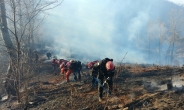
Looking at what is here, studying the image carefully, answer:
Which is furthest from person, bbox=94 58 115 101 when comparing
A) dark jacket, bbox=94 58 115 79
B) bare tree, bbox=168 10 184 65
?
bare tree, bbox=168 10 184 65

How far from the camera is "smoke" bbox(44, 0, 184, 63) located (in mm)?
40438

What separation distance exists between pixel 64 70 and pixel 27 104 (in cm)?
449

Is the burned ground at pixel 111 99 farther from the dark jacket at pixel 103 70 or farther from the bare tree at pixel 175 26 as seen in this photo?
the bare tree at pixel 175 26

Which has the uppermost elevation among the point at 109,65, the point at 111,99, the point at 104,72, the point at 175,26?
the point at 175,26

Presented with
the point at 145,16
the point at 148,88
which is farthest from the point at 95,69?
the point at 145,16

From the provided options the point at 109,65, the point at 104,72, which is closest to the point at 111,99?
the point at 104,72

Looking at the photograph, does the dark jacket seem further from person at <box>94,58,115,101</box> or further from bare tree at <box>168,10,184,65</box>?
→ bare tree at <box>168,10,184,65</box>

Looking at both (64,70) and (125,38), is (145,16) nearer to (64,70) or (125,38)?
(125,38)

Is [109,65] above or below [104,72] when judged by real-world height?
above

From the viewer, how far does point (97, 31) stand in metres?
53.8

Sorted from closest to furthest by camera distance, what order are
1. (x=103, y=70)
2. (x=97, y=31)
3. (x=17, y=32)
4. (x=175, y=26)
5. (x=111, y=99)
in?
1. (x=111, y=99)
2. (x=103, y=70)
3. (x=17, y=32)
4. (x=175, y=26)
5. (x=97, y=31)

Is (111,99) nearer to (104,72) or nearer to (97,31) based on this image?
(104,72)

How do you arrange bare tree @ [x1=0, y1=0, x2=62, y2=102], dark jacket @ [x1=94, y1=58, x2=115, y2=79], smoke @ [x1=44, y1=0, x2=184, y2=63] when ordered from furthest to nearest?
1. smoke @ [x1=44, y1=0, x2=184, y2=63]
2. bare tree @ [x1=0, y1=0, x2=62, y2=102]
3. dark jacket @ [x1=94, y1=58, x2=115, y2=79]

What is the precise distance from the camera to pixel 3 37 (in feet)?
35.4
